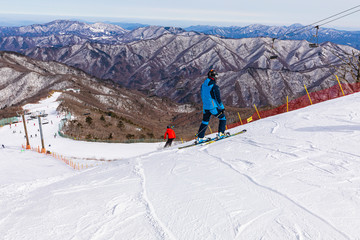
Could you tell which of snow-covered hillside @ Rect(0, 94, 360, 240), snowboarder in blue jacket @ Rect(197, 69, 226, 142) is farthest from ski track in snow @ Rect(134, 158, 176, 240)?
snowboarder in blue jacket @ Rect(197, 69, 226, 142)

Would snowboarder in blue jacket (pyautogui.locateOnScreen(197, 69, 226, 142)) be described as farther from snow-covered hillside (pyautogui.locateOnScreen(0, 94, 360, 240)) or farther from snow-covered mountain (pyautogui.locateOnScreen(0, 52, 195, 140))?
snow-covered mountain (pyautogui.locateOnScreen(0, 52, 195, 140))

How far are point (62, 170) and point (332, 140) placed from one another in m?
19.6

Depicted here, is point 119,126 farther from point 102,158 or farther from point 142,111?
point 142,111

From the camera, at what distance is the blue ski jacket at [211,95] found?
36.8ft

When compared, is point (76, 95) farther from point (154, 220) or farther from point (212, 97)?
point (154, 220)

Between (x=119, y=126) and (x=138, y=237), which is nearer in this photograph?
(x=138, y=237)

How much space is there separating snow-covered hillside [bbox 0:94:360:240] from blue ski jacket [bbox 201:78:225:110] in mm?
2489

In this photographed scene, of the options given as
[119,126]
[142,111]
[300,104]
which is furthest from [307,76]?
[300,104]

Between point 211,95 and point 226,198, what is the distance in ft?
22.5

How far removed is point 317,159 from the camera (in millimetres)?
6672

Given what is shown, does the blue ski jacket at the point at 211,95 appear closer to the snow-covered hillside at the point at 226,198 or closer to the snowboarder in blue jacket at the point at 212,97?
the snowboarder in blue jacket at the point at 212,97

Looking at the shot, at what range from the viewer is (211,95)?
11.4 metres

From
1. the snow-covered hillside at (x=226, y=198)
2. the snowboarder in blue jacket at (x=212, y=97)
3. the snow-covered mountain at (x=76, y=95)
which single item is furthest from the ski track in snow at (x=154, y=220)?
the snow-covered mountain at (x=76, y=95)

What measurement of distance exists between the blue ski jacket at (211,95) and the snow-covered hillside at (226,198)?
249 cm
